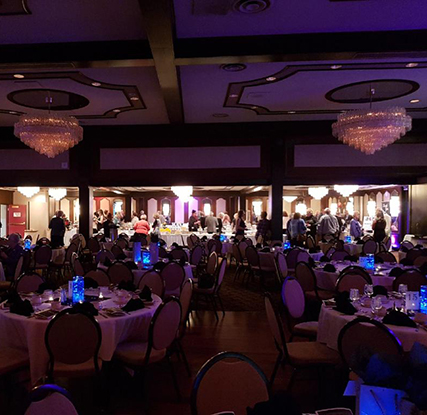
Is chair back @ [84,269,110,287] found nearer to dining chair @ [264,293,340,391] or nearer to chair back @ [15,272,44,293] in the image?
chair back @ [15,272,44,293]

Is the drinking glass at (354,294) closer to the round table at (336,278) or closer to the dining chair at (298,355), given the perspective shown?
the dining chair at (298,355)

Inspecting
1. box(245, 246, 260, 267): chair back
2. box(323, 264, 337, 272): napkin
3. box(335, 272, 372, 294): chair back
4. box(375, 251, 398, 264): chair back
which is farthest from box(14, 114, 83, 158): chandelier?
box(375, 251, 398, 264): chair back

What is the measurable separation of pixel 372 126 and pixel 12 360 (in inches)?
206

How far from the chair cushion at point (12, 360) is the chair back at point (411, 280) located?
13.7 feet

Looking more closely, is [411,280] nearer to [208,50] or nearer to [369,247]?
[208,50]

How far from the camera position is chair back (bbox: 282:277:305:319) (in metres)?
4.30

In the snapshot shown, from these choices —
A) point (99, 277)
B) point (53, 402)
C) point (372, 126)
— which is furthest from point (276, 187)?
point (53, 402)

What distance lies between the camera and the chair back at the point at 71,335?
308cm

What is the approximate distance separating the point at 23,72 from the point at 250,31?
3.42 metres

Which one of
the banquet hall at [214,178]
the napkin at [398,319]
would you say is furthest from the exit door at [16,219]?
the napkin at [398,319]

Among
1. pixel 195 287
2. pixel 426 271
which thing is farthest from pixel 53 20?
pixel 426 271

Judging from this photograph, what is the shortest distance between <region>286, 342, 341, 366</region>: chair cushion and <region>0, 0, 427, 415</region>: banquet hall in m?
0.02

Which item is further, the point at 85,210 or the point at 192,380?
the point at 85,210

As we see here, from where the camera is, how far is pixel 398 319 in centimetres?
333
